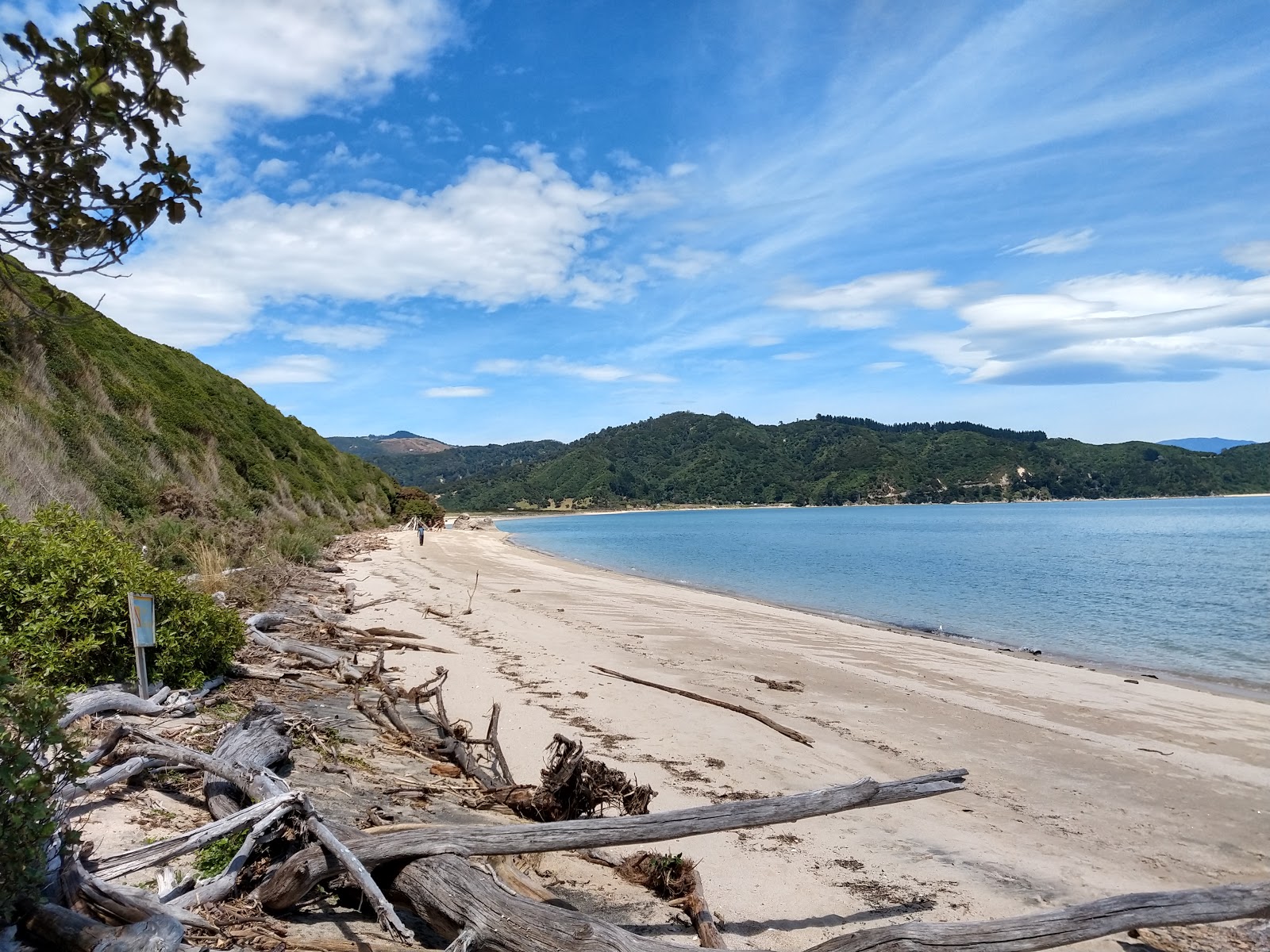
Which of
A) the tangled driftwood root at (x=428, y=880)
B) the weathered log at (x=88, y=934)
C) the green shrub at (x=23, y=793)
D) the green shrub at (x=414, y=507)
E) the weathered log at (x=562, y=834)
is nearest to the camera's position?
the green shrub at (x=23, y=793)

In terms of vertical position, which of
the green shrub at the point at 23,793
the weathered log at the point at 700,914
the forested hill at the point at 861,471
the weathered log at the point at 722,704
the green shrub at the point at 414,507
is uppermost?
the forested hill at the point at 861,471

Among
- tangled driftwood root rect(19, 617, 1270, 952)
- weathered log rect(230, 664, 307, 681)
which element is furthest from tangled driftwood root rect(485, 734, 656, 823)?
weathered log rect(230, 664, 307, 681)

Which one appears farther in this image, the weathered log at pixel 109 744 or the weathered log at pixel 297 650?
the weathered log at pixel 297 650

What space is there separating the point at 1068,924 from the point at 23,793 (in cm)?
423

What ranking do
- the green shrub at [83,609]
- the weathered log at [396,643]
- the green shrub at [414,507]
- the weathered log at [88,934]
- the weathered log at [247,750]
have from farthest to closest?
the green shrub at [414,507], the weathered log at [396,643], the green shrub at [83,609], the weathered log at [247,750], the weathered log at [88,934]

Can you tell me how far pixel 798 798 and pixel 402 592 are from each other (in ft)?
47.2

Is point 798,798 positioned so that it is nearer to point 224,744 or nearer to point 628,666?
point 224,744

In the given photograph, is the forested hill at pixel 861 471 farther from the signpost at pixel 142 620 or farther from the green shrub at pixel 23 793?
the green shrub at pixel 23 793

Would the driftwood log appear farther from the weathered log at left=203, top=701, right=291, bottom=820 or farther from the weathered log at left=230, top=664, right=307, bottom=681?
the weathered log at left=230, top=664, right=307, bottom=681

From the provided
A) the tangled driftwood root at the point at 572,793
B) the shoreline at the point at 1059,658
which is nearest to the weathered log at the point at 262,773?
the tangled driftwood root at the point at 572,793

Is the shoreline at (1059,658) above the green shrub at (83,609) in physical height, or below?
below

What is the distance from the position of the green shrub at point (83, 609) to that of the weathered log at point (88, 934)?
295cm

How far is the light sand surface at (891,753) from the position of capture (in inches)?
183

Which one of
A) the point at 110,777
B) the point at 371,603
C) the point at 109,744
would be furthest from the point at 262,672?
the point at 371,603
